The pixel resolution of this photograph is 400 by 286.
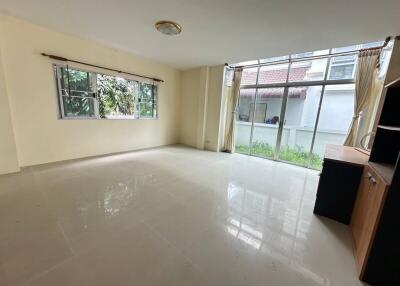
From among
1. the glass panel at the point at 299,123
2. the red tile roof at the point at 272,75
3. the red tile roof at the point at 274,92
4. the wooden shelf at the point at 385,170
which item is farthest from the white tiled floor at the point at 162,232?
the red tile roof at the point at 272,75

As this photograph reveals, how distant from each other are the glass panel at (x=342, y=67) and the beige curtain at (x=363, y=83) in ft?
→ 0.60

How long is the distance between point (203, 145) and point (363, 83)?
3.87m

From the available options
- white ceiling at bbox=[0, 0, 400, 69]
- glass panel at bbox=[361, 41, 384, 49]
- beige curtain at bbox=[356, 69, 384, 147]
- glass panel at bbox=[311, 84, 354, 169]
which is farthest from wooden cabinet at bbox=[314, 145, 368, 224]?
glass panel at bbox=[361, 41, 384, 49]

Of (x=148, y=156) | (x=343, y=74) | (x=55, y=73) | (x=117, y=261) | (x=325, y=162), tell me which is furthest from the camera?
(x=148, y=156)

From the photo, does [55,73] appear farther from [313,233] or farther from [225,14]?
[313,233]

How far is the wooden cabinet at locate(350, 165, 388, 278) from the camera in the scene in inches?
49.1

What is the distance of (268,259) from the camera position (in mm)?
1438

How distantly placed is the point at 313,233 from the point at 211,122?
380cm

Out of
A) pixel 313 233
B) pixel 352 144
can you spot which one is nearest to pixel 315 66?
pixel 352 144

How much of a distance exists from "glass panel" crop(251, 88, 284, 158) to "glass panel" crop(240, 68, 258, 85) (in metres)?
0.35

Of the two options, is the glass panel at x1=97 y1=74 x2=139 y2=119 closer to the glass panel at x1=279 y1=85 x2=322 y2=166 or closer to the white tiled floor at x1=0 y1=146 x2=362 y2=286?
the white tiled floor at x1=0 y1=146 x2=362 y2=286

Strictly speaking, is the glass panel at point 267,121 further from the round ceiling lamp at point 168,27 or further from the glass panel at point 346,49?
the round ceiling lamp at point 168,27

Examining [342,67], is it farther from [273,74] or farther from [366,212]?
[366,212]

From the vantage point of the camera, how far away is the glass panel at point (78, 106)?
342 cm
